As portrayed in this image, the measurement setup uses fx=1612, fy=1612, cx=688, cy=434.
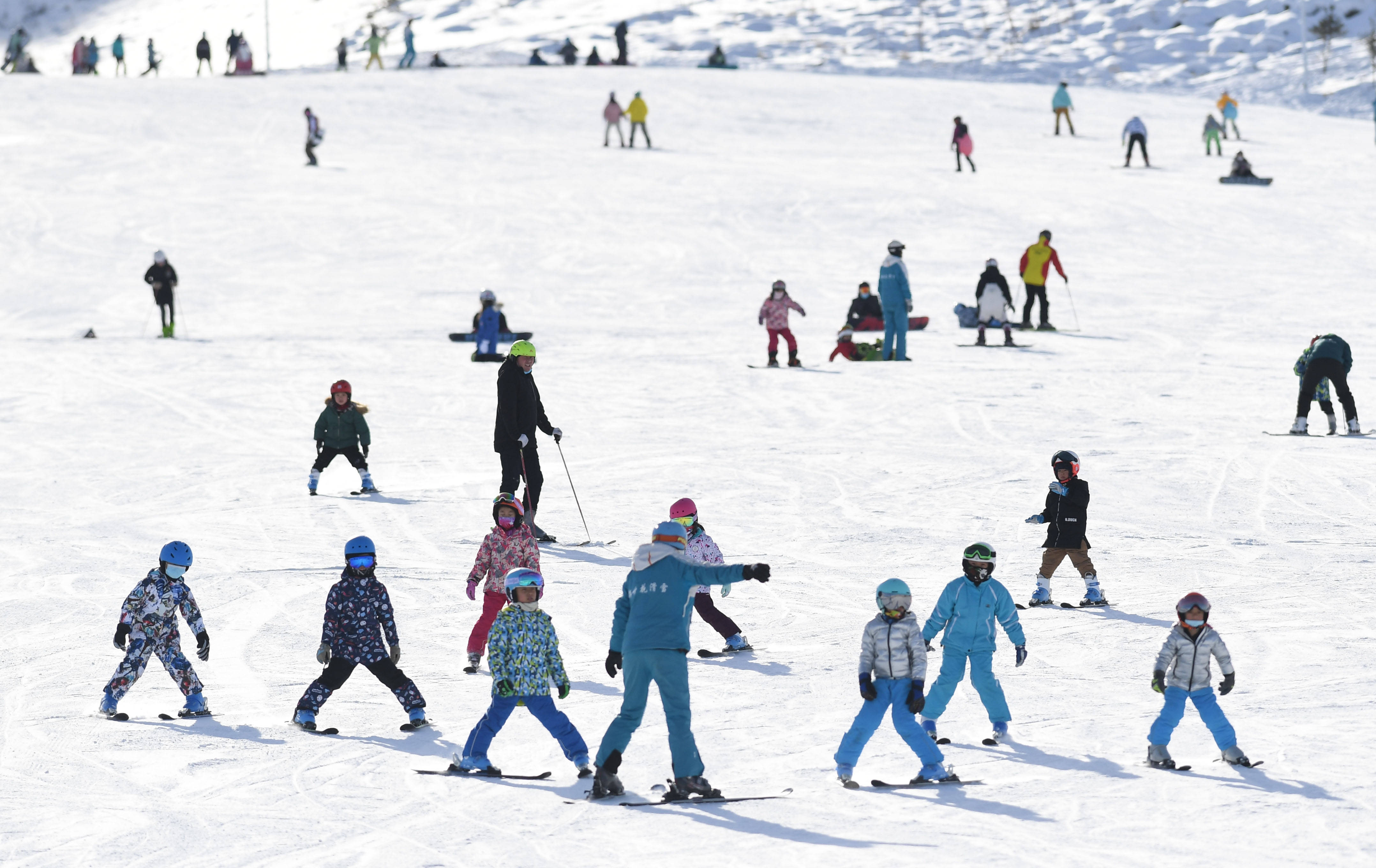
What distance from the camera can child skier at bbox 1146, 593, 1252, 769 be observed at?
7.19 m

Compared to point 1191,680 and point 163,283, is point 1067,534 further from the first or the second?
point 163,283

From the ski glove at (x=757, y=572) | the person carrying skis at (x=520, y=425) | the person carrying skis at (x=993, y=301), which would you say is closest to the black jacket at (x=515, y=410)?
the person carrying skis at (x=520, y=425)

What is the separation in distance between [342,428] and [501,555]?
564 cm

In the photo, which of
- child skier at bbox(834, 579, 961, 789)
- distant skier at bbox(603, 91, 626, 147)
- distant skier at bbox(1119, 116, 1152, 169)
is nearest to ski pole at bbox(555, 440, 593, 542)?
child skier at bbox(834, 579, 961, 789)

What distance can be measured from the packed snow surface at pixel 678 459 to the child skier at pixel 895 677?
9.0 inches

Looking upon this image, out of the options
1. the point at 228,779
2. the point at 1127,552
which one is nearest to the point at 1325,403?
the point at 1127,552

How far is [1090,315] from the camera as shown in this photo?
23891mm

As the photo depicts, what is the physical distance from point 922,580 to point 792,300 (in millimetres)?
9148

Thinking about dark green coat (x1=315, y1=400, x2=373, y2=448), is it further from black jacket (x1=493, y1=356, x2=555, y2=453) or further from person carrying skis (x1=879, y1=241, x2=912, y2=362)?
person carrying skis (x1=879, y1=241, x2=912, y2=362)

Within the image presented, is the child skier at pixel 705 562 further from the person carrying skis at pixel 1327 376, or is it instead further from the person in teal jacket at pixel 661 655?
the person carrying skis at pixel 1327 376

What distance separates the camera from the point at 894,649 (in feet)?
23.1

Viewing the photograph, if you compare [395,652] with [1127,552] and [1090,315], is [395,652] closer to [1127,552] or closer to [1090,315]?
[1127,552]

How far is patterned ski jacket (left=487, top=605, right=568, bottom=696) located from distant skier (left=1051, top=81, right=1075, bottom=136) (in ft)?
107

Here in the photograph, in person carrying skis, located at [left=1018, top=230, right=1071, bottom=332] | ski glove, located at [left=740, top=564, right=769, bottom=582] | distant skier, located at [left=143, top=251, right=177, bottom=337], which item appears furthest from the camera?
distant skier, located at [left=143, top=251, right=177, bottom=337]
